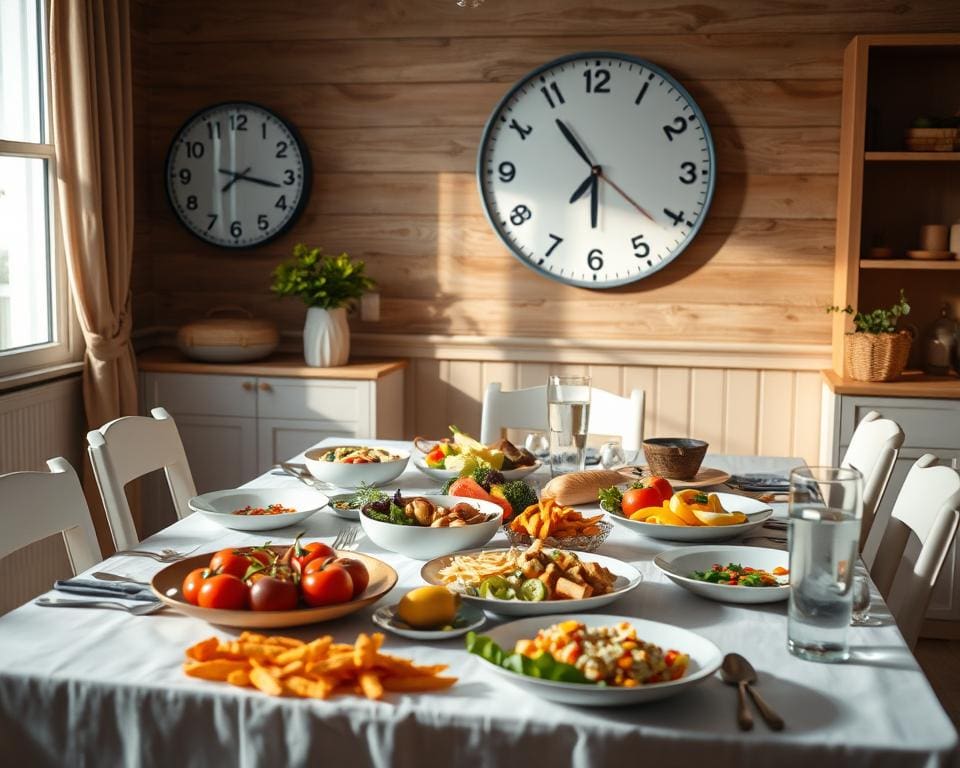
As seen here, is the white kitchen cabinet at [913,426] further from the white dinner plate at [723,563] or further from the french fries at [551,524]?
the french fries at [551,524]

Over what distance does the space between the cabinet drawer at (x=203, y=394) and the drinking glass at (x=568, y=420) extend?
159cm

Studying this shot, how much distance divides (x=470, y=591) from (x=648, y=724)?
0.40 m

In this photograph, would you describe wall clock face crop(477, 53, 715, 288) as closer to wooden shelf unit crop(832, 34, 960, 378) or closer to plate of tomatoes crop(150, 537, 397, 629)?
wooden shelf unit crop(832, 34, 960, 378)

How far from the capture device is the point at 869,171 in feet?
11.4

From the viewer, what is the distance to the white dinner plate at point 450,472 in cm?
220

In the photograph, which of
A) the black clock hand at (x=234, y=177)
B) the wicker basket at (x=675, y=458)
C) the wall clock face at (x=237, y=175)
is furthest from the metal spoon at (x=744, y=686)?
the black clock hand at (x=234, y=177)

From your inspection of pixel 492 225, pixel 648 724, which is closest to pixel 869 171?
pixel 492 225

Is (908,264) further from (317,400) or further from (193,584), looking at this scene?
(193,584)

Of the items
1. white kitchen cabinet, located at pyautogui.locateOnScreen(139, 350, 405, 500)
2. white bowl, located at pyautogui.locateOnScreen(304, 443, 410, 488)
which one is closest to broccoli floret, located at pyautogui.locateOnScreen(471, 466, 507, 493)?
white bowl, located at pyautogui.locateOnScreen(304, 443, 410, 488)

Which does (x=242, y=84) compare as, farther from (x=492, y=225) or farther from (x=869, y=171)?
(x=869, y=171)

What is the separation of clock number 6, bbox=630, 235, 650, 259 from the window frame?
5.85ft

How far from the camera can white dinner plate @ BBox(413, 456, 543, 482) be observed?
2.20m

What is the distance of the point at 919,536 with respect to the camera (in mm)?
1821

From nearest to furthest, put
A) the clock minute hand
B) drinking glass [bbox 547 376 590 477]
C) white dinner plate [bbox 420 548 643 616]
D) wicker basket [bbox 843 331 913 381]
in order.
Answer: white dinner plate [bbox 420 548 643 616]
drinking glass [bbox 547 376 590 477]
wicker basket [bbox 843 331 913 381]
the clock minute hand
